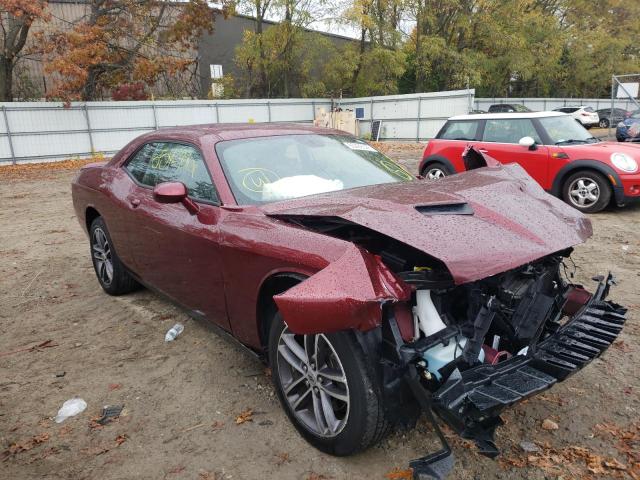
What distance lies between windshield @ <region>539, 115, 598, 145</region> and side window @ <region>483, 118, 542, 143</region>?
8.2 inches

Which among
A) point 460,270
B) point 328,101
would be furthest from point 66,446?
point 328,101

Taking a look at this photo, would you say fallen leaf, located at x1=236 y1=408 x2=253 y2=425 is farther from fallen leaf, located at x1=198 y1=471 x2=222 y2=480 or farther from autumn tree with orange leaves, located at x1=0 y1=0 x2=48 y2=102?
autumn tree with orange leaves, located at x1=0 y1=0 x2=48 y2=102

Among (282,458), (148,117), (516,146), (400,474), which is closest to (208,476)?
(282,458)

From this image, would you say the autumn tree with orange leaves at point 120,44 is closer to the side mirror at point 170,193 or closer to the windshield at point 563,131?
the windshield at point 563,131

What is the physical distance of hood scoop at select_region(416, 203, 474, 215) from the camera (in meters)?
2.44

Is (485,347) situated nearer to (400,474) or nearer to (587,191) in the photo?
(400,474)

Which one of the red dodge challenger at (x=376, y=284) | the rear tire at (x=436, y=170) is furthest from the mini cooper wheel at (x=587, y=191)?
the red dodge challenger at (x=376, y=284)

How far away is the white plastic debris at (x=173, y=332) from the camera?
3820 millimetres

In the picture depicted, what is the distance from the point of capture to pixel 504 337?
243 centimetres

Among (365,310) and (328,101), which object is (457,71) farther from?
(365,310)

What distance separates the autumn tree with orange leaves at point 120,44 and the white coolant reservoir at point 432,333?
20.1 m

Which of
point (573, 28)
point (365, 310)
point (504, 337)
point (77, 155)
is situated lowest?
point (77, 155)

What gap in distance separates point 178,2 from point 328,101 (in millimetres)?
8724

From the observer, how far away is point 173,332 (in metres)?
3.87
